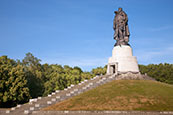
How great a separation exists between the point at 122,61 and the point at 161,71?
2137 centimetres

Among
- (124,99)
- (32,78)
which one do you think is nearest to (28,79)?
(32,78)

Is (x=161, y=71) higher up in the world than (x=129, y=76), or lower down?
higher up

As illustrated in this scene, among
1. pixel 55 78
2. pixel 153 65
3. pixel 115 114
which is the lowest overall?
pixel 115 114

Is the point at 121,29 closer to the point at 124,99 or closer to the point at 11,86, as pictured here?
the point at 124,99

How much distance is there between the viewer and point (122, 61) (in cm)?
3434

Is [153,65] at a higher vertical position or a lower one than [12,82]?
higher

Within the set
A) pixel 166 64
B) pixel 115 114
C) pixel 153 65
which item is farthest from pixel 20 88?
pixel 166 64

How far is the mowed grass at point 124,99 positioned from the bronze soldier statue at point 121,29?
35.2 ft

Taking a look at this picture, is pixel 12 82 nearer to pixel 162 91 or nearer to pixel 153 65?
pixel 162 91

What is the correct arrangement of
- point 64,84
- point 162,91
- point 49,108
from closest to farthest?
point 49,108 < point 162,91 < point 64,84

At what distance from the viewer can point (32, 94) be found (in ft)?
148

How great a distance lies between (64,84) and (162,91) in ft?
91.9

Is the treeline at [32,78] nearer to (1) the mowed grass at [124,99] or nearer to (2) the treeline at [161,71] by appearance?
(2) the treeline at [161,71]

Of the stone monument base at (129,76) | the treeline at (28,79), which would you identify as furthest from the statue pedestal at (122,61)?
the treeline at (28,79)
